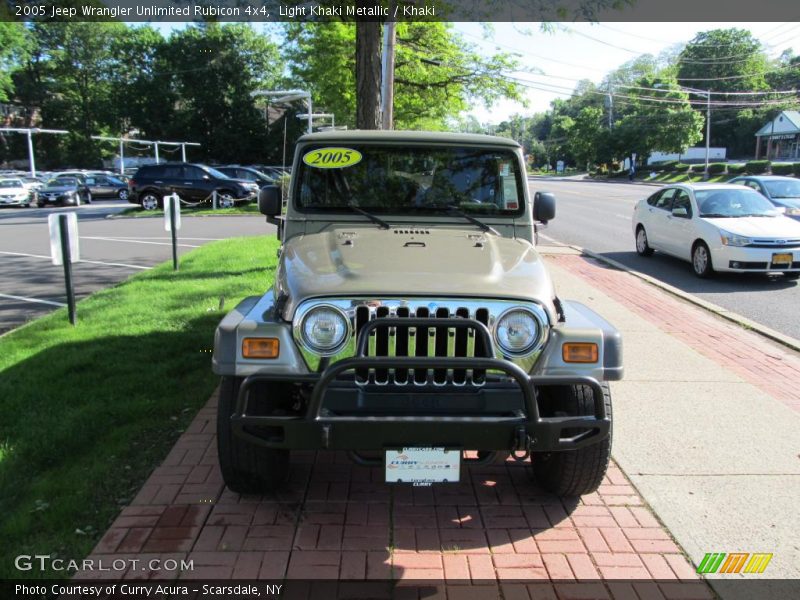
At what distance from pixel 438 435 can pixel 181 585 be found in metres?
1.28

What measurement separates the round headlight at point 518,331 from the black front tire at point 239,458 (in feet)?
4.02

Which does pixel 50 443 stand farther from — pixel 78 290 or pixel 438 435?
pixel 78 290

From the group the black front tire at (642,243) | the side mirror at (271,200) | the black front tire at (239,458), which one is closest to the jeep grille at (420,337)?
the black front tire at (239,458)

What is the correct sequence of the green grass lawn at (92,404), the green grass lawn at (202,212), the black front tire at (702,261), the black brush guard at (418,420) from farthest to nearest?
1. the green grass lawn at (202,212)
2. the black front tire at (702,261)
3. the green grass lawn at (92,404)
4. the black brush guard at (418,420)

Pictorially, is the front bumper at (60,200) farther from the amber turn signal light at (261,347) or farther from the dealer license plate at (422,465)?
the dealer license plate at (422,465)

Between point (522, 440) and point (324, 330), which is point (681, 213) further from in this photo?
point (324, 330)

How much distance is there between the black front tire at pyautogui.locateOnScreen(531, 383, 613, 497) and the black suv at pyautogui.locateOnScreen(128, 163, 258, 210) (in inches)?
901

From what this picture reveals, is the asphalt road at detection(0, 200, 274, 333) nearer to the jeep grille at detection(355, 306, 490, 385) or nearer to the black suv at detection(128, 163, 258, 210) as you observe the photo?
the black suv at detection(128, 163, 258, 210)

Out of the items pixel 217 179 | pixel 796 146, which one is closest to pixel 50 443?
pixel 217 179

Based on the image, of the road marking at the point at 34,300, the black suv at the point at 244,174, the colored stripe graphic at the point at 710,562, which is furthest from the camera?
the black suv at the point at 244,174

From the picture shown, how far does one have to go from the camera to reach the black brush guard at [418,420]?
2789 millimetres

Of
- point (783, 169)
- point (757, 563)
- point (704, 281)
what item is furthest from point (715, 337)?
point (783, 169)

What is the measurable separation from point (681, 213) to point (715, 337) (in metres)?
4.98

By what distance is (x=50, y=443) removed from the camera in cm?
413
